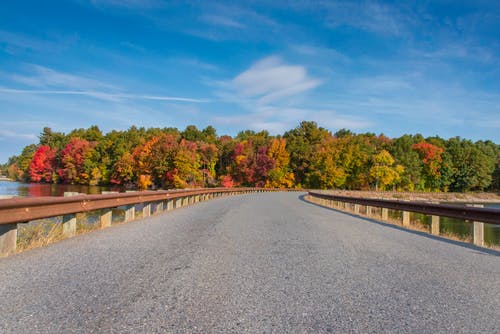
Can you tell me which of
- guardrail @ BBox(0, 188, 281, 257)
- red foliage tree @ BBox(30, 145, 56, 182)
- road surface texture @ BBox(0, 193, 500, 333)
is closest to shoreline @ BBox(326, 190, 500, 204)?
guardrail @ BBox(0, 188, 281, 257)

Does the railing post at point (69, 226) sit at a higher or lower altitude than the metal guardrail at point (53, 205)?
lower

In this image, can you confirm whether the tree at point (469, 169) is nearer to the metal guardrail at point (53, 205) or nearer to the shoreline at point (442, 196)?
the shoreline at point (442, 196)

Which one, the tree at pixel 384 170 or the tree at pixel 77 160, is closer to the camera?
the tree at pixel 384 170

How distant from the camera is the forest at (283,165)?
77.7 m

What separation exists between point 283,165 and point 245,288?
3264 inches

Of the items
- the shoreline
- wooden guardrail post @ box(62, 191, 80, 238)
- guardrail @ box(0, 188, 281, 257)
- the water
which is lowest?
the shoreline

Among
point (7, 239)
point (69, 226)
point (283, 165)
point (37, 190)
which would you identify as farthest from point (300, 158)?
point (7, 239)

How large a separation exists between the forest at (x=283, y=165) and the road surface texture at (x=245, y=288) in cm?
6505

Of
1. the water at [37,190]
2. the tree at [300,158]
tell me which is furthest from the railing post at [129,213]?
the tree at [300,158]

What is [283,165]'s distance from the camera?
283 feet

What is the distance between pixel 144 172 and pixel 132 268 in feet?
237

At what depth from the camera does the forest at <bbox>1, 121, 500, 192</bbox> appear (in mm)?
77675

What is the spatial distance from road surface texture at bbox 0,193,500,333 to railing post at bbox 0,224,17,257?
0.30 meters

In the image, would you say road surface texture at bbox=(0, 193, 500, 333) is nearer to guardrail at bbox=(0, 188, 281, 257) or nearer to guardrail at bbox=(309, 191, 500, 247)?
guardrail at bbox=(0, 188, 281, 257)
